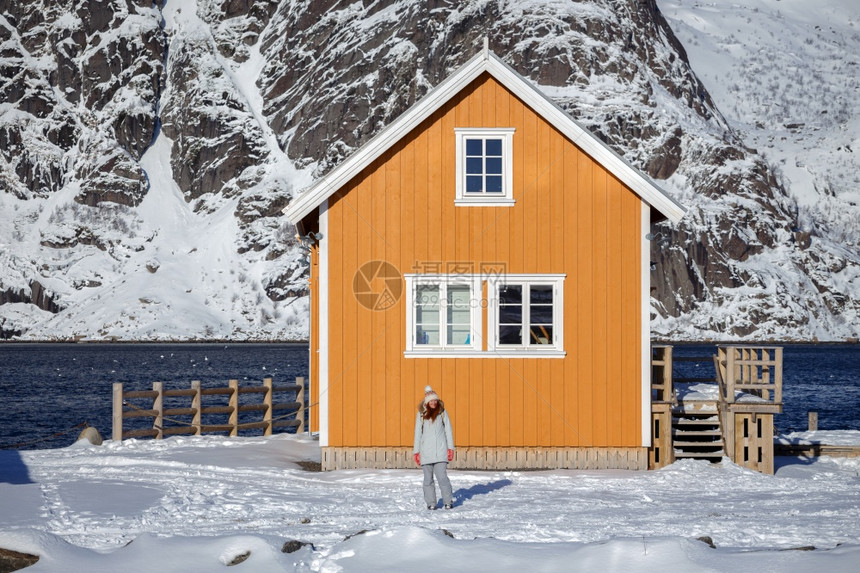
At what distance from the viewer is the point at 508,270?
2122 cm

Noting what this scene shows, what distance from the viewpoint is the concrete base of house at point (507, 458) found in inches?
826

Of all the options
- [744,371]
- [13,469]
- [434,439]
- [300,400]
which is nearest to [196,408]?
[300,400]

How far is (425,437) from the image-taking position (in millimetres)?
16203

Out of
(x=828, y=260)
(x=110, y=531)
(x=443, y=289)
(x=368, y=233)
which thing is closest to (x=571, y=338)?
(x=443, y=289)

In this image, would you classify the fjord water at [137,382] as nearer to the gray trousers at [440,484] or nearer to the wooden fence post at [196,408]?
the wooden fence post at [196,408]

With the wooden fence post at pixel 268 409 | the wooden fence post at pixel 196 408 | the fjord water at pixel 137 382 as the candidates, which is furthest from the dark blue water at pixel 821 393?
the wooden fence post at pixel 196 408

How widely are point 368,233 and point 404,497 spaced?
19.2 feet

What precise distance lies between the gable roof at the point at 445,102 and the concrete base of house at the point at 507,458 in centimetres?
460

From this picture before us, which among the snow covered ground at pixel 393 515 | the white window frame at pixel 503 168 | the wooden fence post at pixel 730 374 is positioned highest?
the white window frame at pixel 503 168

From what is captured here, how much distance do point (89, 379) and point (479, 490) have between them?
76.5m

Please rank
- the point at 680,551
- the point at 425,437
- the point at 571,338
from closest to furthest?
the point at 680,551 < the point at 425,437 < the point at 571,338

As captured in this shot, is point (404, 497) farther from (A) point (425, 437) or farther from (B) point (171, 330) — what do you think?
(B) point (171, 330)

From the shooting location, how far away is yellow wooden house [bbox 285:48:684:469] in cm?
2103

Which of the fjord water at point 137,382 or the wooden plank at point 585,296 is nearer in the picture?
the wooden plank at point 585,296
